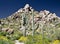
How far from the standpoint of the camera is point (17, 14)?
354 feet

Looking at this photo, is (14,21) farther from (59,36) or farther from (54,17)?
(59,36)

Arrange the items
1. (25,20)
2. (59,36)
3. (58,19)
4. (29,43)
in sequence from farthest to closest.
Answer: (58,19) → (59,36) → (25,20) → (29,43)

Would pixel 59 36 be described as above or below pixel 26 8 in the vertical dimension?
below

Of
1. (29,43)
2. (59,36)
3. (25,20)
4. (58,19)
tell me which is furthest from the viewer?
(58,19)

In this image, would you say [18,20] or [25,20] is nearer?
[25,20]

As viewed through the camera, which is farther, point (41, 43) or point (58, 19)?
point (58, 19)

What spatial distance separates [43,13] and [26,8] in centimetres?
784

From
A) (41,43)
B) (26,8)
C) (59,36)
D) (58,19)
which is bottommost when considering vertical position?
(41,43)

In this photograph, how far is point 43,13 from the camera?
110 metres

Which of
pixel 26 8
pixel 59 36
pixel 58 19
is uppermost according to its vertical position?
pixel 26 8

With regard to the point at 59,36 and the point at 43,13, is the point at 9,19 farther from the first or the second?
the point at 59,36

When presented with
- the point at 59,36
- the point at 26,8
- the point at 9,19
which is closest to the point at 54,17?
the point at 26,8

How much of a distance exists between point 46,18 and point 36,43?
234 ft

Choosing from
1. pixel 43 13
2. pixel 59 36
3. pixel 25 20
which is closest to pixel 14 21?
pixel 43 13
